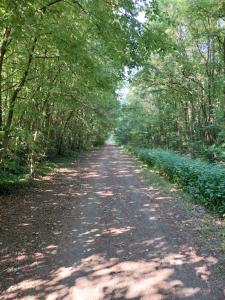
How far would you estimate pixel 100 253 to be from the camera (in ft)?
19.5

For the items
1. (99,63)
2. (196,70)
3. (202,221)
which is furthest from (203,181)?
(196,70)

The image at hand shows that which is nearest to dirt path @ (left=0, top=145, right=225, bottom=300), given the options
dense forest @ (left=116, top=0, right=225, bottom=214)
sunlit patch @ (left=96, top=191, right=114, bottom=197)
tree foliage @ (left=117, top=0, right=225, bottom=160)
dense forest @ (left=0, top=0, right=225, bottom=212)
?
sunlit patch @ (left=96, top=191, right=114, bottom=197)

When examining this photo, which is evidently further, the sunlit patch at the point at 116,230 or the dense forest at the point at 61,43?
the sunlit patch at the point at 116,230

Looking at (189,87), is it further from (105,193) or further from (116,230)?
(116,230)

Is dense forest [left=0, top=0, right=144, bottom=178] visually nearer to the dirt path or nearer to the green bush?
the dirt path

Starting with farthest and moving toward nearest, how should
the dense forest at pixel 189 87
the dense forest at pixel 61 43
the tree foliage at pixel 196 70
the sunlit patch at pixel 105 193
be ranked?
the tree foliage at pixel 196 70, the sunlit patch at pixel 105 193, the dense forest at pixel 189 87, the dense forest at pixel 61 43

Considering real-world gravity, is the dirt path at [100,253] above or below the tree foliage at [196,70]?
below

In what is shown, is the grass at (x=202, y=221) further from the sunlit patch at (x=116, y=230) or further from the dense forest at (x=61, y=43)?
the dense forest at (x=61, y=43)

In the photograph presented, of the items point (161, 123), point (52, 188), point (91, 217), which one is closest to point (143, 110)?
point (161, 123)

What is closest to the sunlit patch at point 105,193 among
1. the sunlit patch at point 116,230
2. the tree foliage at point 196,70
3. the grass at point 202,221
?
the grass at point 202,221

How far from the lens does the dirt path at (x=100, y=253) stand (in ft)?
15.1

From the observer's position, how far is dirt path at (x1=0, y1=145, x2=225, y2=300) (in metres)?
4.60

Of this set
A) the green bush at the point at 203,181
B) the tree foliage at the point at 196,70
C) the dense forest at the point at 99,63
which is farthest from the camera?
the tree foliage at the point at 196,70

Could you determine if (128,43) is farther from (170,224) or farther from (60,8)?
(170,224)
